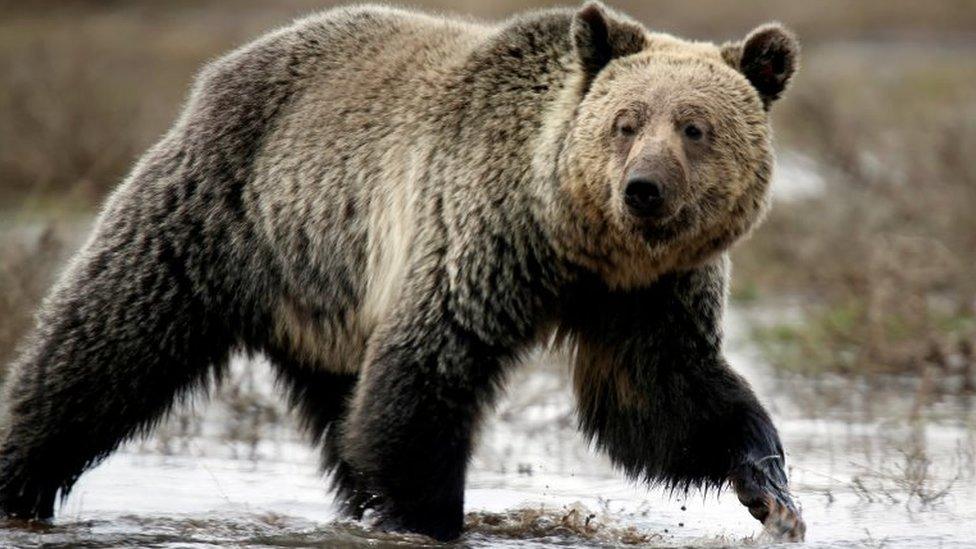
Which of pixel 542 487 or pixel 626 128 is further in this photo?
pixel 542 487

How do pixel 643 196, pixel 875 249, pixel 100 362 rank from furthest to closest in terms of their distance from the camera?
pixel 875 249, pixel 100 362, pixel 643 196

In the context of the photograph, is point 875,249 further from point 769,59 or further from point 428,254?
point 428,254

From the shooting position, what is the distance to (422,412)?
20.3 ft

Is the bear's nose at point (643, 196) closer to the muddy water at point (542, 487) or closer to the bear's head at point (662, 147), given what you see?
the bear's head at point (662, 147)

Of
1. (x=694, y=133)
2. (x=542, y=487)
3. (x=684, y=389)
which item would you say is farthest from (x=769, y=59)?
(x=542, y=487)

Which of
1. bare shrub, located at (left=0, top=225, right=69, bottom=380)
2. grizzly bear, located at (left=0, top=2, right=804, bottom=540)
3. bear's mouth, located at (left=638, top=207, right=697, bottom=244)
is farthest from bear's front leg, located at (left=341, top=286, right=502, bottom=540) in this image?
bare shrub, located at (left=0, top=225, right=69, bottom=380)

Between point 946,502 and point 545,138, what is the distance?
2.40 m

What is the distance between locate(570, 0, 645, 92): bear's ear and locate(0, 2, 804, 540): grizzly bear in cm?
1

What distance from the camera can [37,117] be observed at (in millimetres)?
16641

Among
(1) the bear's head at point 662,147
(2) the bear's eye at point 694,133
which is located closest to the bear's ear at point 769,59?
(1) the bear's head at point 662,147

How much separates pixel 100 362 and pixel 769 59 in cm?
283

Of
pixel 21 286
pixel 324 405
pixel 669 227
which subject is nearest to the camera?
pixel 669 227

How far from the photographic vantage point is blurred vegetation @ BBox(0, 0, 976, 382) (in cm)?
1069

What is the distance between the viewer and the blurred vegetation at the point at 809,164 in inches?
421
